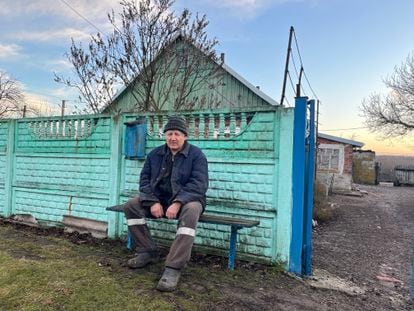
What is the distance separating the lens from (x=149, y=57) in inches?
307

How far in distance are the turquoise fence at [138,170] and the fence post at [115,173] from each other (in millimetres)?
13

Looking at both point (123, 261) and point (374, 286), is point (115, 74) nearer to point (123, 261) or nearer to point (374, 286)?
point (123, 261)

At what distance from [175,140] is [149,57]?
16.5ft

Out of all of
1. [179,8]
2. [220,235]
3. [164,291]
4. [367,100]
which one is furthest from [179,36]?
[367,100]

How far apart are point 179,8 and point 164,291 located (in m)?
6.79

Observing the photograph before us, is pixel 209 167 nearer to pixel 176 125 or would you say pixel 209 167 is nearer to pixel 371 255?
pixel 176 125

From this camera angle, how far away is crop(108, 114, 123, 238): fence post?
14.7 ft

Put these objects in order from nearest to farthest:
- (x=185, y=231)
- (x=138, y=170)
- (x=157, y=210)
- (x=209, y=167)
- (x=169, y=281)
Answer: (x=169, y=281)
(x=185, y=231)
(x=157, y=210)
(x=209, y=167)
(x=138, y=170)

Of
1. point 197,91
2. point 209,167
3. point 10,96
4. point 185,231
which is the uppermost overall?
point 10,96

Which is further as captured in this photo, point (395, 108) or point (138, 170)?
point (395, 108)

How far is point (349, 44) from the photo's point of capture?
9.52 m

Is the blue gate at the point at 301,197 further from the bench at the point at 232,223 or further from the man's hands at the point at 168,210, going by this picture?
the man's hands at the point at 168,210

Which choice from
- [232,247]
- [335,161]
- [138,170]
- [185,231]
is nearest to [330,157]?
[335,161]

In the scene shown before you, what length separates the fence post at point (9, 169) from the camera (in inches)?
219
